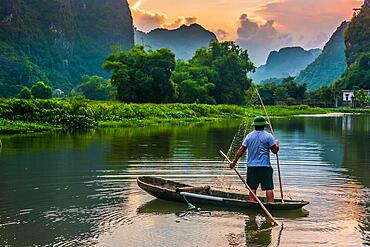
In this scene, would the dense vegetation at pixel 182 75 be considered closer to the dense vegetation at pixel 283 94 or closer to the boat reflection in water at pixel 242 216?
the dense vegetation at pixel 283 94

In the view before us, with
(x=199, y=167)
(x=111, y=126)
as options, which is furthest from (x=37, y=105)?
(x=199, y=167)

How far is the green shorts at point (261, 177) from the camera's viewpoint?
10.6m

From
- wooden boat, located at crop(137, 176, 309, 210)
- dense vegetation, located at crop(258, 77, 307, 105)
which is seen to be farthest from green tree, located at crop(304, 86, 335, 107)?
wooden boat, located at crop(137, 176, 309, 210)

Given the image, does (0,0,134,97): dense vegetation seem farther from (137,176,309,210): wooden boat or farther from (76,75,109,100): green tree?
(137,176,309,210): wooden boat

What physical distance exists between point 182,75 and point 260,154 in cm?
7040

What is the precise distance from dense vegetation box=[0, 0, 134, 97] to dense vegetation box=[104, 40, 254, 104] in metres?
38.7

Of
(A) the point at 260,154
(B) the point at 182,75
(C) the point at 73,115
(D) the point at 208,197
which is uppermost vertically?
(B) the point at 182,75

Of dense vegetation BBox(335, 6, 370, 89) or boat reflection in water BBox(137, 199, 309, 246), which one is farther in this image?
dense vegetation BBox(335, 6, 370, 89)

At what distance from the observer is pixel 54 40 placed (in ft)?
501

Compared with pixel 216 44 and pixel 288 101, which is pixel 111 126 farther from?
pixel 288 101

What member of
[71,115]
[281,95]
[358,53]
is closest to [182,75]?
[281,95]

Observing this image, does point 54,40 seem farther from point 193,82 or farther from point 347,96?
point 193,82

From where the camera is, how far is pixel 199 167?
57.7 feet

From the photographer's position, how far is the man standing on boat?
1049 centimetres
